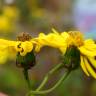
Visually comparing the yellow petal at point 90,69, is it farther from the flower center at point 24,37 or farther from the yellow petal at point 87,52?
the flower center at point 24,37

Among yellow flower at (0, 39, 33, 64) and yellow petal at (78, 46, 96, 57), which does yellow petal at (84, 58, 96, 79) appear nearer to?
yellow petal at (78, 46, 96, 57)

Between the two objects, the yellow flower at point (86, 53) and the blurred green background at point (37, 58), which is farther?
the blurred green background at point (37, 58)

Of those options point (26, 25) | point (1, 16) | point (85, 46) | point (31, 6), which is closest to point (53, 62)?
point (1, 16)

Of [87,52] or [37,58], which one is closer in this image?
[87,52]

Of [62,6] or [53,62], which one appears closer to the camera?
[53,62]

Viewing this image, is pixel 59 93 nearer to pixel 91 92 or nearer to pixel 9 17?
pixel 91 92

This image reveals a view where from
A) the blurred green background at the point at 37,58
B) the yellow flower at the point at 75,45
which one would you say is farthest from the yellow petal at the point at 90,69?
the blurred green background at the point at 37,58

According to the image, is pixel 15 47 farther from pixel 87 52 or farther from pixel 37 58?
pixel 37 58

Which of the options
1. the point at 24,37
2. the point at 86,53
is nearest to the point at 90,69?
the point at 86,53
